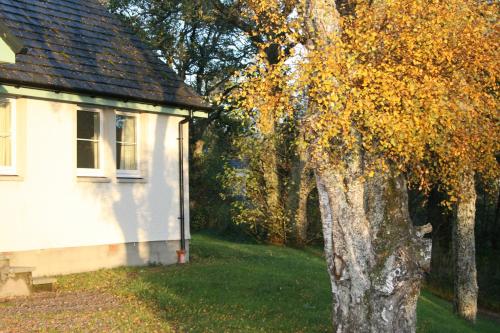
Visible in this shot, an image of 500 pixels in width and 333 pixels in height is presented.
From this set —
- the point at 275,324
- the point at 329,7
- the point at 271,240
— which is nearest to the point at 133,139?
the point at 275,324

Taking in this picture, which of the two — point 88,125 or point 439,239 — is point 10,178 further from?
point 439,239

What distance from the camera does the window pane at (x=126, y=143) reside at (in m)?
17.5

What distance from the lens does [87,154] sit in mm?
16766

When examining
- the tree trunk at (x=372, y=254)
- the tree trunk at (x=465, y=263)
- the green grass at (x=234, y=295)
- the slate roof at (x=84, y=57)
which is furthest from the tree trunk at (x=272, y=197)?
the tree trunk at (x=372, y=254)

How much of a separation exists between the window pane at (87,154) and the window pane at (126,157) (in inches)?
27.0

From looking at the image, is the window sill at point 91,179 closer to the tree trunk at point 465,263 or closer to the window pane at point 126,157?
the window pane at point 126,157

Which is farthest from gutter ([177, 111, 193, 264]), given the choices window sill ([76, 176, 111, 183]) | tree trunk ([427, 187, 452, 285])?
tree trunk ([427, 187, 452, 285])

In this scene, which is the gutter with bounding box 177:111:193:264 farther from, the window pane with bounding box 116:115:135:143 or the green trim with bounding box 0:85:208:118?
the window pane with bounding box 116:115:135:143

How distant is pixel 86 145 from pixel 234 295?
572cm

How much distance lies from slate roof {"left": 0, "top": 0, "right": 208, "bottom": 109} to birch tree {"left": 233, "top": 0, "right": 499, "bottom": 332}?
7143mm

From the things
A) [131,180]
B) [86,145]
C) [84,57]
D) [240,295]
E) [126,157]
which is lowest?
[240,295]

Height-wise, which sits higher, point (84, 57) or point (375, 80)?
point (84, 57)

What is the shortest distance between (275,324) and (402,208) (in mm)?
3339

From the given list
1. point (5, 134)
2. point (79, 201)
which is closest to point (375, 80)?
point (5, 134)
